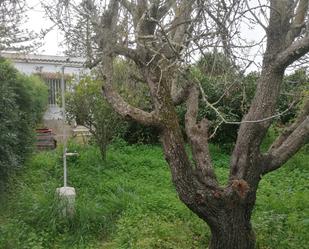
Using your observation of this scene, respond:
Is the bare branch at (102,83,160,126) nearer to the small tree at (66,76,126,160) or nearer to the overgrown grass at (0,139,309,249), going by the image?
the overgrown grass at (0,139,309,249)

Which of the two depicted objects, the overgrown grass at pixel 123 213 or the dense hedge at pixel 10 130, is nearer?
the overgrown grass at pixel 123 213

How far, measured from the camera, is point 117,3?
502 centimetres

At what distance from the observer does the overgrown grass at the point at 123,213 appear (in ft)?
18.5

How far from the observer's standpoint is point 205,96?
4.47m

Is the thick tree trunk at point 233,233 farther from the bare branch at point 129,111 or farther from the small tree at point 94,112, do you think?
the small tree at point 94,112

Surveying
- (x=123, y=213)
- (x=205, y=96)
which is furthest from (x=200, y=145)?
(x=123, y=213)

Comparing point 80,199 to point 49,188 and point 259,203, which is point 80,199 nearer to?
point 49,188

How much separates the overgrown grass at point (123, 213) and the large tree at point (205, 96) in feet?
3.07

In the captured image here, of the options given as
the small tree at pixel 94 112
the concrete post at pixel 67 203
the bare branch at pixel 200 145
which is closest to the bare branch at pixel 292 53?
the bare branch at pixel 200 145

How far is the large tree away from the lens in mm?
4578

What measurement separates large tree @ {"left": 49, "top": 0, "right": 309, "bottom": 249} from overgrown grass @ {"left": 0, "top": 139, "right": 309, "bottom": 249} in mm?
937

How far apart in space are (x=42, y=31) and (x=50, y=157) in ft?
16.9

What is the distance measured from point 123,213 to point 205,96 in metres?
2.74

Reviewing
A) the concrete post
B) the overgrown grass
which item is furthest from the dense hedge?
the concrete post
